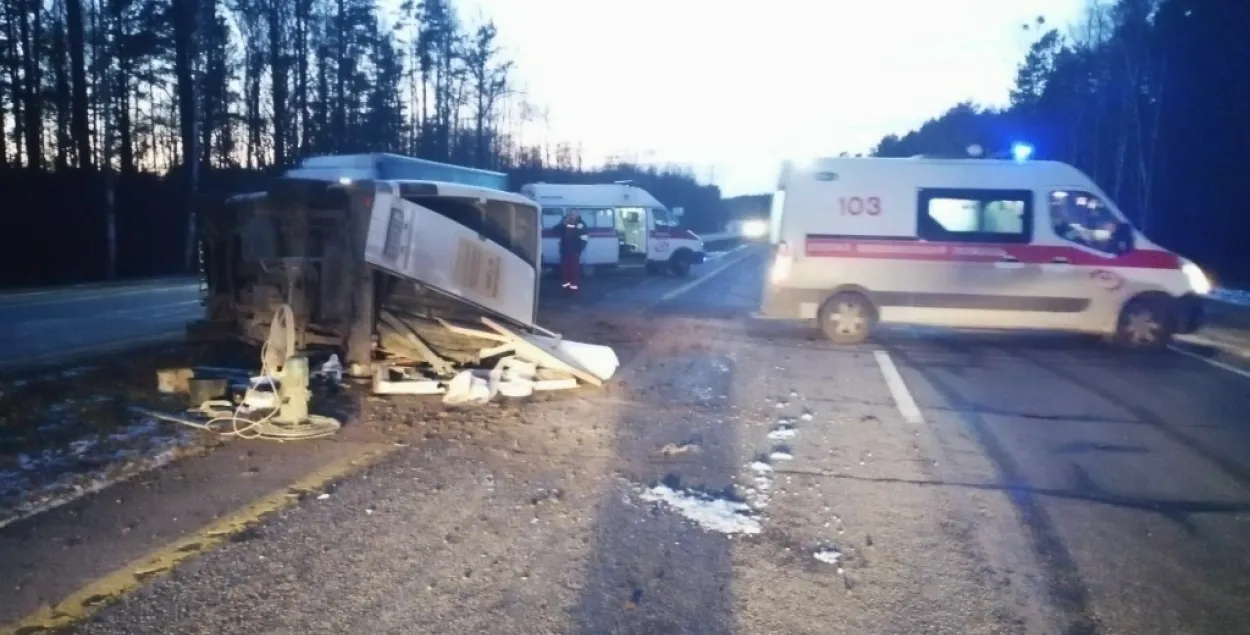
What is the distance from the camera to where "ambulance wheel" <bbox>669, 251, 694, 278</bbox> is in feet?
94.9

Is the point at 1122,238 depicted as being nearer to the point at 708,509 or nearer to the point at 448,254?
the point at 448,254

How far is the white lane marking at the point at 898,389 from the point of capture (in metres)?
8.66

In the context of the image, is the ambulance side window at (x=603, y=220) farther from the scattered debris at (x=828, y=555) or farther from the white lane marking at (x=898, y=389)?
the scattered debris at (x=828, y=555)

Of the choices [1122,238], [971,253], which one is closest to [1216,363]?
[1122,238]

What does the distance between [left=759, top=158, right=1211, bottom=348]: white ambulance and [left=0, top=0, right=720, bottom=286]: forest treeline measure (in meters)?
16.7

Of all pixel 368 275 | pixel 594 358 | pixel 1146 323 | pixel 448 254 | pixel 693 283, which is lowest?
pixel 693 283

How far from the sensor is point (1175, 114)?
38.0 m

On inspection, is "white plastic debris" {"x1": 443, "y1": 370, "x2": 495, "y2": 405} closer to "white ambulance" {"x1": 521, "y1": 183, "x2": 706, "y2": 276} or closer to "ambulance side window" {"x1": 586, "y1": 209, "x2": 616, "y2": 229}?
"white ambulance" {"x1": 521, "y1": 183, "x2": 706, "y2": 276}

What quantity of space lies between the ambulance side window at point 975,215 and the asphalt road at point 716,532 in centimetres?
397

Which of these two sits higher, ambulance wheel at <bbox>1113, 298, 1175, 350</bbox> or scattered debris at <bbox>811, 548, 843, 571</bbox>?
ambulance wheel at <bbox>1113, 298, 1175, 350</bbox>

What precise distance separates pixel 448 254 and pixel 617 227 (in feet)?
58.7

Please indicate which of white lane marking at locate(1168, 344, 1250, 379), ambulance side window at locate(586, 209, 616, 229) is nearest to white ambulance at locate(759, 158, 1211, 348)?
white lane marking at locate(1168, 344, 1250, 379)

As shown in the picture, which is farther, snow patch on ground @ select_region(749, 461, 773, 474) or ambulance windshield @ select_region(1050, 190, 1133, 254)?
ambulance windshield @ select_region(1050, 190, 1133, 254)

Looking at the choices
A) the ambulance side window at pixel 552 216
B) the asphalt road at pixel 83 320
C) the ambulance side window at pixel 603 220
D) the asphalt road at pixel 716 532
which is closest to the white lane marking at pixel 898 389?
the asphalt road at pixel 716 532
